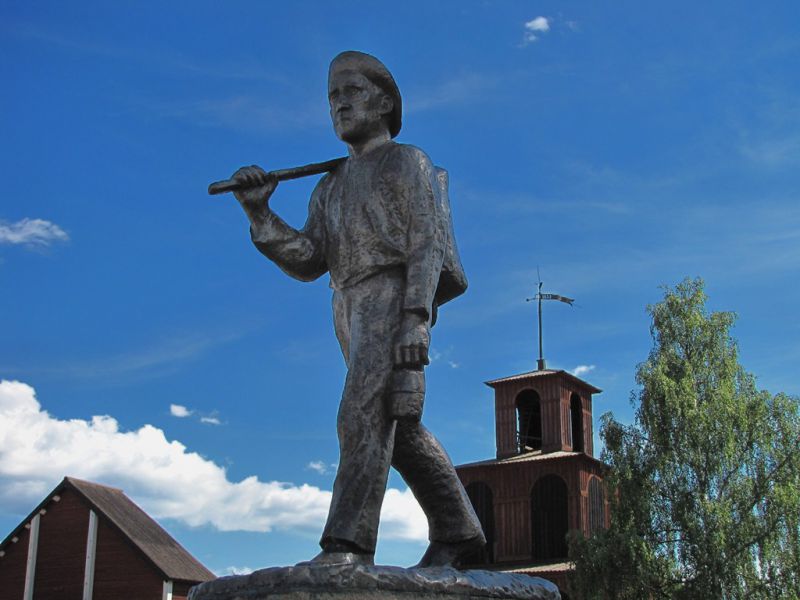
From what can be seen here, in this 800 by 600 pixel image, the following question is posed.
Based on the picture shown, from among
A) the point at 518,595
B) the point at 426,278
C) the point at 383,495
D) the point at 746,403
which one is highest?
the point at 746,403

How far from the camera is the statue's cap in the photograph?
17.1 ft

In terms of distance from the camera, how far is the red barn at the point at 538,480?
42.3 metres

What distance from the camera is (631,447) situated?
28500mm

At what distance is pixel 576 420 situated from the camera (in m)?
47.5

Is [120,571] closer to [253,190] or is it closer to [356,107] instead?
[253,190]

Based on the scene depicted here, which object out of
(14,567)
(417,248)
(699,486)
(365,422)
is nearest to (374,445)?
(365,422)

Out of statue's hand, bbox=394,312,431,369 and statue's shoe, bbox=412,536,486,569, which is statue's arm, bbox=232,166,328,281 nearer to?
statue's hand, bbox=394,312,431,369

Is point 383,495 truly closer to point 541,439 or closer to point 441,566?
point 441,566

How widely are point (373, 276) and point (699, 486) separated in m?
24.6

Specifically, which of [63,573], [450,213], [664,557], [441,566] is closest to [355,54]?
[450,213]

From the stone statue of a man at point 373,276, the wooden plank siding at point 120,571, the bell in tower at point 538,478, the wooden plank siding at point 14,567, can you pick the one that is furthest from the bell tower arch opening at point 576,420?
the stone statue of a man at point 373,276

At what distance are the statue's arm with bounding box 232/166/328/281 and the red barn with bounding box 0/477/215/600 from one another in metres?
29.8

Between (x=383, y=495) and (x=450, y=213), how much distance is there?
1503mm

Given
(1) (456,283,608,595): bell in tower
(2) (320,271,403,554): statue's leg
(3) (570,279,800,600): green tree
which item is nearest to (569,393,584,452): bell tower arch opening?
(1) (456,283,608,595): bell in tower
